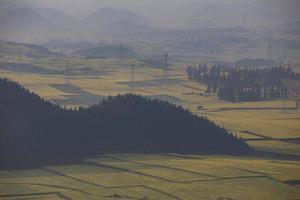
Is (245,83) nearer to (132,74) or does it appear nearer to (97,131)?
Answer: (132,74)

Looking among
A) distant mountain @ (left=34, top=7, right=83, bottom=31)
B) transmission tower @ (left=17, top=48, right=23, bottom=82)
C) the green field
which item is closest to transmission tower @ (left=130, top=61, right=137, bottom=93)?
transmission tower @ (left=17, top=48, right=23, bottom=82)

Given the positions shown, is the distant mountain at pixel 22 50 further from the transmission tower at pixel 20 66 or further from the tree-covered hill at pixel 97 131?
the tree-covered hill at pixel 97 131

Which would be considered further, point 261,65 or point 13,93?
point 261,65

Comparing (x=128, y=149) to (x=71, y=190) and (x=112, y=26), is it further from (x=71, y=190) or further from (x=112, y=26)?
(x=112, y=26)

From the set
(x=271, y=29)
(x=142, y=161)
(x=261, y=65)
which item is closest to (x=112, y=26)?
(x=271, y=29)

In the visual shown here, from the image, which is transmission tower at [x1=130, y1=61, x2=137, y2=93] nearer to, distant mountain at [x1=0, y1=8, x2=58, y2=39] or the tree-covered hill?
the tree-covered hill

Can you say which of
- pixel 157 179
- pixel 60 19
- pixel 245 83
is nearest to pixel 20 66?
pixel 245 83

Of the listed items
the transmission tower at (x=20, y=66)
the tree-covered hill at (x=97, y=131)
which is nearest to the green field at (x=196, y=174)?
the tree-covered hill at (x=97, y=131)
